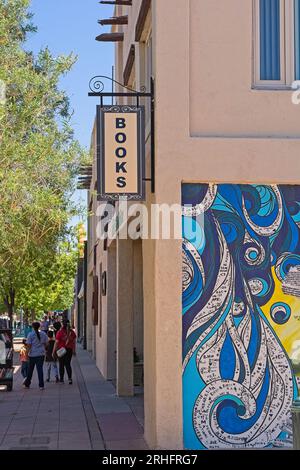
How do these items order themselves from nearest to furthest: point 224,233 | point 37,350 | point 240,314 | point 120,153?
point 240,314 < point 224,233 < point 120,153 < point 37,350

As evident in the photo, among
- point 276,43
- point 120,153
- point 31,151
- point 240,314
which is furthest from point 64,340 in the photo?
point 276,43

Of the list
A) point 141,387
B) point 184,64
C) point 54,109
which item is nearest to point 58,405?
point 141,387

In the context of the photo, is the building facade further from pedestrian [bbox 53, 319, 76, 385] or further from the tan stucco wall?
pedestrian [bbox 53, 319, 76, 385]

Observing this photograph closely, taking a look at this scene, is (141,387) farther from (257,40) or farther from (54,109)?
(257,40)

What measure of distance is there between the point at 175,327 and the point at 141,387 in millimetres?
8738

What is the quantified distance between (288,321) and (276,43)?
374 centimetres

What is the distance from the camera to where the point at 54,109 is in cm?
1446

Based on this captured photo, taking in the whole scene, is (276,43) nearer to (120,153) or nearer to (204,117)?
(204,117)

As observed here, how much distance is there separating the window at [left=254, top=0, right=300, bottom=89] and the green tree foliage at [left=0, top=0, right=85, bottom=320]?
14.5ft

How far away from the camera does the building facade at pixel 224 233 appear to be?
9344mm

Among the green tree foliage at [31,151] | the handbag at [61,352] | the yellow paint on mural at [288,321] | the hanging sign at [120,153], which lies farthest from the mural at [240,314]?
the handbag at [61,352]

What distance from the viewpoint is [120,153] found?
32.3 feet

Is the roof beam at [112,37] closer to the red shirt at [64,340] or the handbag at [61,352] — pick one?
the red shirt at [64,340]

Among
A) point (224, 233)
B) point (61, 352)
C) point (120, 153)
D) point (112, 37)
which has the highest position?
point (112, 37)
